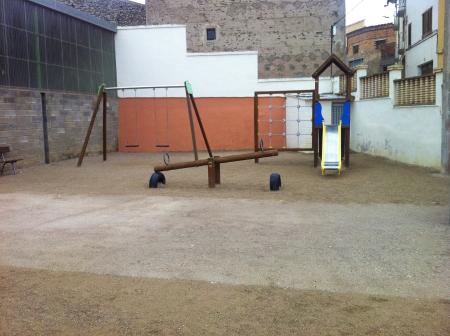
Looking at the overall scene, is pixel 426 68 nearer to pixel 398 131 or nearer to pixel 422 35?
pixel 422 35

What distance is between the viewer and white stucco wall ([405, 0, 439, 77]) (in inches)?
766

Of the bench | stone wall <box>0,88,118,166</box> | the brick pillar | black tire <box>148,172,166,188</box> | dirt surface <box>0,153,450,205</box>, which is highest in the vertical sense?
the brick pillar

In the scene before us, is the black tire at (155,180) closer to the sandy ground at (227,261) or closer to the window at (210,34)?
the sandy ground at (227,261)

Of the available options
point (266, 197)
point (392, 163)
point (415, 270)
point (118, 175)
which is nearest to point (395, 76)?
point (392, 163)

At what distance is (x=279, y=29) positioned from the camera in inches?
1085

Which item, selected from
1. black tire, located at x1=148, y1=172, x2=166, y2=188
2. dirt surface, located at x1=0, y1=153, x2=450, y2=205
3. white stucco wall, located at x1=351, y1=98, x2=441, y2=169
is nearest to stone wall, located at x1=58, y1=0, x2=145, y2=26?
dirt surface, located at x1=0, y1=153, x2=450, y2=205

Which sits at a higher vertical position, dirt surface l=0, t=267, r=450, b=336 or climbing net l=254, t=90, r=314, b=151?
climbing net l=254, t=90, r=314, b=151

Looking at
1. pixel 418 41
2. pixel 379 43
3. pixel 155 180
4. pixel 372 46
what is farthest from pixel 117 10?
pixel 155 180

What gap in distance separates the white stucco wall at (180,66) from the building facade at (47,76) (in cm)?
154

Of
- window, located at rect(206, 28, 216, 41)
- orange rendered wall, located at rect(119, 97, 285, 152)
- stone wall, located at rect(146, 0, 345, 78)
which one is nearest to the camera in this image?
orange rendered wall, located at rect(119, 97, 285, 152)

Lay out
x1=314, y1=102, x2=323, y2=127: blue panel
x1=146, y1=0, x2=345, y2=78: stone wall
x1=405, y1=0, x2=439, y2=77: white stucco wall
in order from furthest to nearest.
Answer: x1=146, y1=0, x2=345, y2=78: stone wall < x1=405, y1=0, x2=439, y2=77: white stucco wall < x1=314, y1=102, x2=323, y2=127: blue panel

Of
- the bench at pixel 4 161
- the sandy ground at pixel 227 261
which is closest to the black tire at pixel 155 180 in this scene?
the sandy ground at pixel 227 261

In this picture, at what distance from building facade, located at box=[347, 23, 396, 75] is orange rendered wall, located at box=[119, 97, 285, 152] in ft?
81.6

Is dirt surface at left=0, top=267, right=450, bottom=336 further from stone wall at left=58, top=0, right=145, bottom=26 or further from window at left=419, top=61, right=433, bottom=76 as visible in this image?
stone wall at left=58, top=0, right=145, bottom=26
